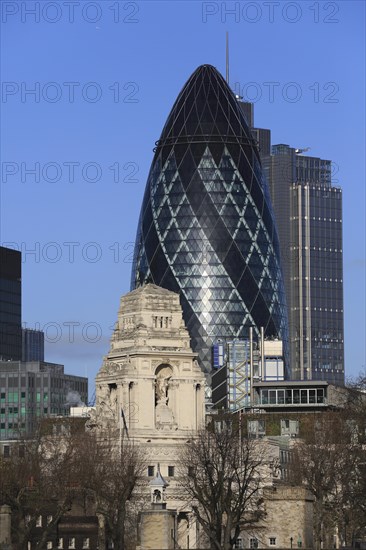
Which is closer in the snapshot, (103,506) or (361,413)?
(103,506)

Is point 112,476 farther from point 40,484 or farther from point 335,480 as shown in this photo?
point 335,480

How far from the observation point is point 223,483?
150 m

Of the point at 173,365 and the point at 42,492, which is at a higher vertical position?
the point at 173,365

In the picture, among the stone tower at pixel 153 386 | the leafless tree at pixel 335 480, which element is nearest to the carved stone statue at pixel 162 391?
the stone tower at pixel 153 386

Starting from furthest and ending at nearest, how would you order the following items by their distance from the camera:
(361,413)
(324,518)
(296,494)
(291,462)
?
1. (291,462)
2. (361,413)
3. (324,518)
4. (296,494)

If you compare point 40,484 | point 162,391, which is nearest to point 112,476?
point 40,484

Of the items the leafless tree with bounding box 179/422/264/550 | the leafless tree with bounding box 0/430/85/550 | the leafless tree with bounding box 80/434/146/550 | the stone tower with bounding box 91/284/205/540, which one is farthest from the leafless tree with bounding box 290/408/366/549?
the leafless tree with bounding box 0/430/85/550

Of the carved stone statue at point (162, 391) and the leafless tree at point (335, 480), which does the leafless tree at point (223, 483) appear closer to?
the leafless tree at point (335, 480)

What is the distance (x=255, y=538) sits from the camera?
499 feet

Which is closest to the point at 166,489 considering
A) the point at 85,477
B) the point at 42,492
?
the point at 85,477

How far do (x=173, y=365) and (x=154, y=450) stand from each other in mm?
9374

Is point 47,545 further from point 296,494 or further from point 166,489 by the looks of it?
point 166,489

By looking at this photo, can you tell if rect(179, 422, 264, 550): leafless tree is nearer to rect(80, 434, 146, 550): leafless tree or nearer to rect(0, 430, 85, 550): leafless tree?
rect(80, 434, 146, 550): leafless tree

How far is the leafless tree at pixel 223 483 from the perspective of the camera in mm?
141750
